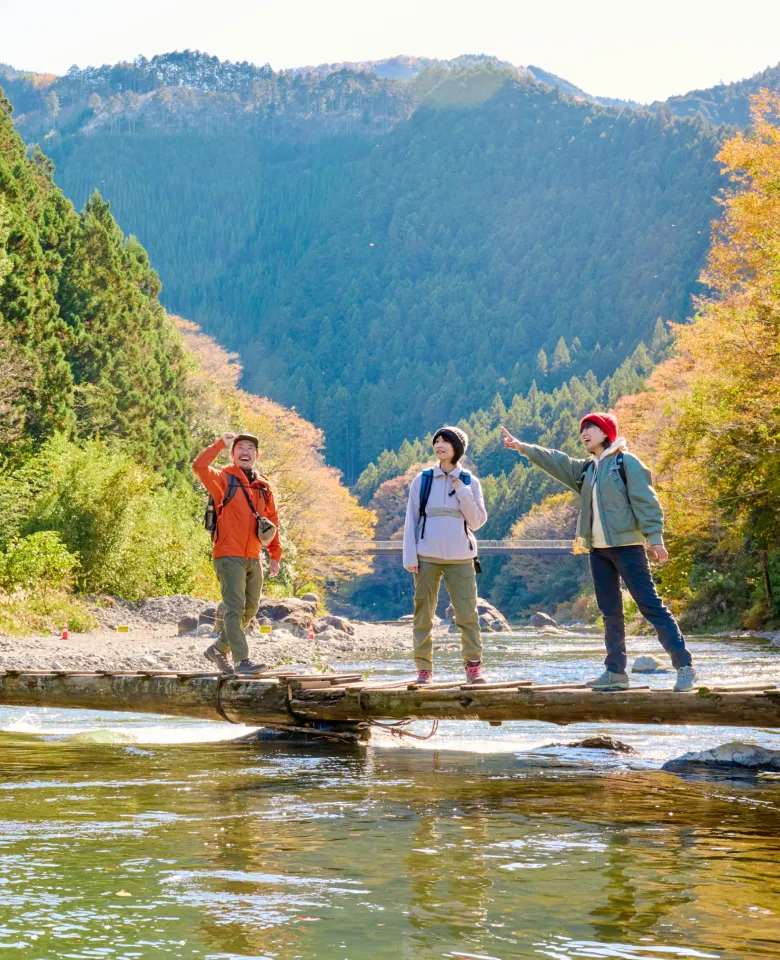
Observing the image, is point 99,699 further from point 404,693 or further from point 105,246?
point 105,246

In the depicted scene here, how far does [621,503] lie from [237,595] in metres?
3.65

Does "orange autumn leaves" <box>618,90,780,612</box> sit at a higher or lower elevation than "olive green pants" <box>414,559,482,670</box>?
higher

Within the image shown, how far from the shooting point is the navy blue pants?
9.15 m

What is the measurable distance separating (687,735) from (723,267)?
2612 cm

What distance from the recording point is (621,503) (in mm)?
8992

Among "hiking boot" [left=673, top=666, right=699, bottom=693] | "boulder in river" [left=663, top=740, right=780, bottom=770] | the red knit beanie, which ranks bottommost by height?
"boulder in river" [left=663, top=740, right=780, bottom=770]

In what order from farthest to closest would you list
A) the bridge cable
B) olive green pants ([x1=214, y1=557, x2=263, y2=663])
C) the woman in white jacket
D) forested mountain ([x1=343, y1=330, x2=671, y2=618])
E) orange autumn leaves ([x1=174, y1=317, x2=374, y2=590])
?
forested mountain ([x1=343, y1=330, x2=671, y2=618]) < orange autumn leaves ([x1=174, y1=317, x2=374, y2=590]) < the bridge cable < olive green pants ([x1=214, y1=557, x2=263, y2=663]) < the woman in white jacket

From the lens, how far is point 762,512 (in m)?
33.4

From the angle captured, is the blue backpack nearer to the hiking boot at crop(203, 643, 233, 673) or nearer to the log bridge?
the log bridge

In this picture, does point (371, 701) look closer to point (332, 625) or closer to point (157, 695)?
point (157, 695)

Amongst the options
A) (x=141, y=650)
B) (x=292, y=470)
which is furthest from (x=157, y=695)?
(x=292, y=470)

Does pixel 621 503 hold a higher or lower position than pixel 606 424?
lower

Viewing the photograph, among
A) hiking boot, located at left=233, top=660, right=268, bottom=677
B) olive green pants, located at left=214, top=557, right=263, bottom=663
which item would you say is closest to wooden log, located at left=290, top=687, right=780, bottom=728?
hiking boot, located at left=233, top=660, right=268, bottom=677

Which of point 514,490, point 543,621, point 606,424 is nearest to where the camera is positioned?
point 606,424
